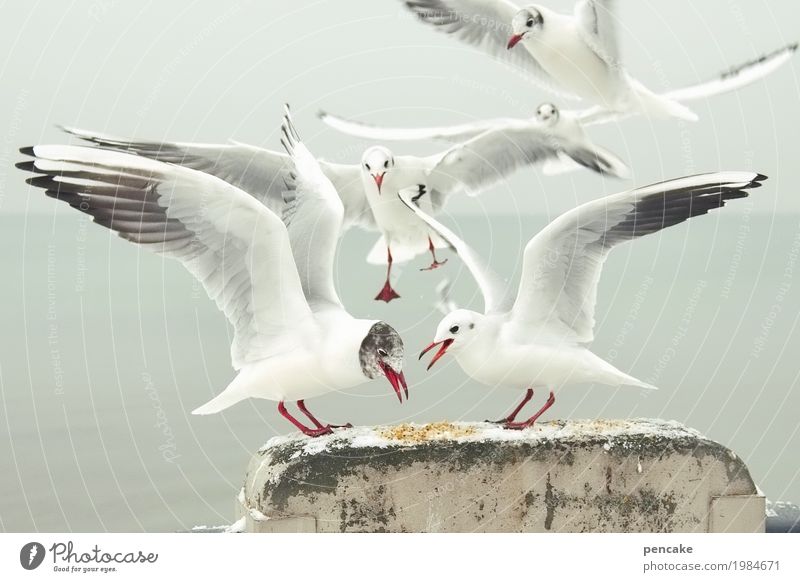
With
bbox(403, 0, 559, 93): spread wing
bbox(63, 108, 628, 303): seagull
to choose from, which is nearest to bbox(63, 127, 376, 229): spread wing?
bbox(63, 108, 628, 303): seagull

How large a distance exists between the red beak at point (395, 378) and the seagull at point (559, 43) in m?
1.82

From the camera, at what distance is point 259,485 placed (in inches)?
153

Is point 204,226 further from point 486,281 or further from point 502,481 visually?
point 502,481

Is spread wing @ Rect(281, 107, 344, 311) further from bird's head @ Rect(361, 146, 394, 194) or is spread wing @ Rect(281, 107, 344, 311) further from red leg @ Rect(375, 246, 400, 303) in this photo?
red leg @ Rect(375, 246, 400, 303)

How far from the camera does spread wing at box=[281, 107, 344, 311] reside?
4.14 meters

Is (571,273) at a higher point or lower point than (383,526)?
higher

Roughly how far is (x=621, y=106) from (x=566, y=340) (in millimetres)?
1416

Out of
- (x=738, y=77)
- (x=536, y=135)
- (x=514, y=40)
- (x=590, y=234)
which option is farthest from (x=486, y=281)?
(x=738, y=77)

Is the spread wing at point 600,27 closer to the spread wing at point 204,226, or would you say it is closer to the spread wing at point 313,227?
the spread wing at point 313,227

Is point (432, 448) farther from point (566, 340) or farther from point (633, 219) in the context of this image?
point (633, 219)

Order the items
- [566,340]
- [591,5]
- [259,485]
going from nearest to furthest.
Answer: [259,485], [566,340], [591,5]

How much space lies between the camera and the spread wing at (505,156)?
493 centimetres

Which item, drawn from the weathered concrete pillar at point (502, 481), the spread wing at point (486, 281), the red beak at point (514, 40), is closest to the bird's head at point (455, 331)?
the spread wing at point (486, 281)
